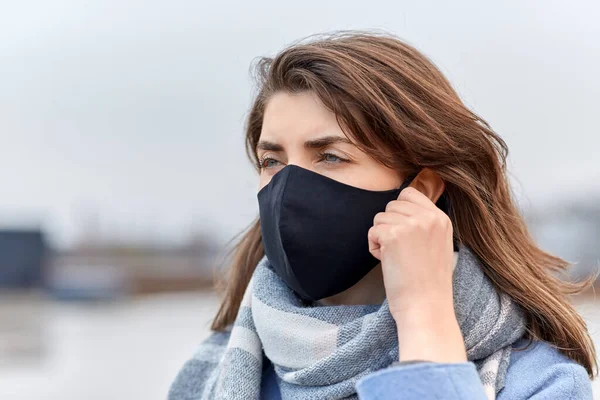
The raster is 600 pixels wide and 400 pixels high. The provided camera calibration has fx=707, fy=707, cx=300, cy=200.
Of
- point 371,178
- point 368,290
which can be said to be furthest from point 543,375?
point 371,178

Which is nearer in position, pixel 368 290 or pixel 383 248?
pixel 383 248

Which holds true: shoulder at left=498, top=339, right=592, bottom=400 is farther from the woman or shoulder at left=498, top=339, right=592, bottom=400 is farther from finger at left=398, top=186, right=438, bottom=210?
finger at left=398, top=186, right=438, bottom=210

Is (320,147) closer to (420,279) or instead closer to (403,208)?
(403,208)

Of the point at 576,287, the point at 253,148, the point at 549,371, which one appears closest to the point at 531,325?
the point at 549,371

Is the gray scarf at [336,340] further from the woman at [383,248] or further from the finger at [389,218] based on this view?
the finger at [389,218]

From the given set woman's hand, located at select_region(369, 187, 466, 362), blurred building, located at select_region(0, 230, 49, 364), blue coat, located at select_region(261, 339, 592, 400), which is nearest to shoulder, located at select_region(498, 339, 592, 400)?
blue coat, located at select_region(261, 339, 592, 400)

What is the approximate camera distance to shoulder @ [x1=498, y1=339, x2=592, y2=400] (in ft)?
4.23

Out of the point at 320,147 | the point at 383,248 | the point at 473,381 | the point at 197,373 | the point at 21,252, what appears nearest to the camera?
the point at 473,381

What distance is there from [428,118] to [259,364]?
0.64 m

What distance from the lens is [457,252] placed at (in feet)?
4.92

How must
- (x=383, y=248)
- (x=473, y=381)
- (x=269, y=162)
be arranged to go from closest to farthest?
(x=473, y=381) < (x=383, y=248) < (x=269, y=162)

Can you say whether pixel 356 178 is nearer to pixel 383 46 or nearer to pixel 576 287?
pixel 383 46

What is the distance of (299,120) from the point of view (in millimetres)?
1426

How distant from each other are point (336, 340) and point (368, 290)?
181 mm
